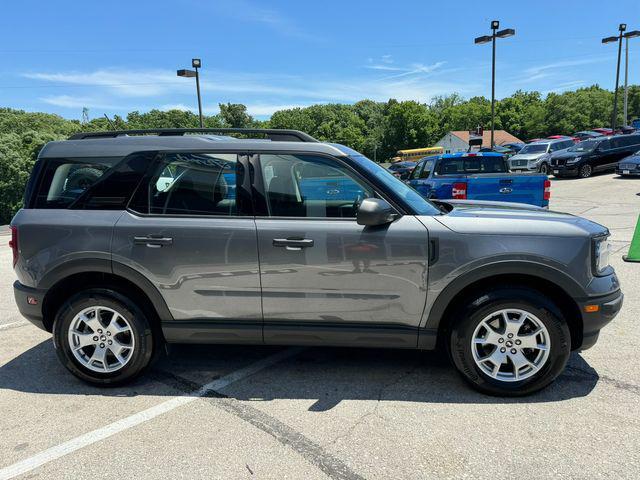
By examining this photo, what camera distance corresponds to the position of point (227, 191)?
3.43 metres

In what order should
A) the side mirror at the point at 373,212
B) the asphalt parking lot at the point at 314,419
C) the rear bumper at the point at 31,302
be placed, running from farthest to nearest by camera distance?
the rear bumper at the point at 31,302, the side mirror at the point at 373,212, the asphalt parking lot at the point at 314,419

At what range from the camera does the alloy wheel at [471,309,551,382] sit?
126 inches

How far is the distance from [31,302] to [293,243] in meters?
2.09

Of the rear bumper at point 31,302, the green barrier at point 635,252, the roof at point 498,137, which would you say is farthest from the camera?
the roof at point 498,137

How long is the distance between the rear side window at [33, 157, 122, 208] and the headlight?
3.57 metres

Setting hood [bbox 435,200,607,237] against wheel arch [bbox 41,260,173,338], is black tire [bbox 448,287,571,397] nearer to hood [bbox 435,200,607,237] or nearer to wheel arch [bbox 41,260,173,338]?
hood [bbox 435,200,607,237]

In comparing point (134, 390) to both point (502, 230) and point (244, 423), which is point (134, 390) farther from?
point (502, 230)

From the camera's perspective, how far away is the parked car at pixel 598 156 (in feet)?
70.8

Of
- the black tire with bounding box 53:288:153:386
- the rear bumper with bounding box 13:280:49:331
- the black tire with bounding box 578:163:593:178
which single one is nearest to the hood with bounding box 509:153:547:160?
the black tire with bounding box 578:163:593:178

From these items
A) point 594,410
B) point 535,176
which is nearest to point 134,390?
point 594,410

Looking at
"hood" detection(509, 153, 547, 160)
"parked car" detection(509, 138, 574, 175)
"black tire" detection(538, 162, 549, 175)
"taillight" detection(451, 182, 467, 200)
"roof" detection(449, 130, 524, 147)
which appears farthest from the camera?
"roof" detection(449, 130, 524, 147)

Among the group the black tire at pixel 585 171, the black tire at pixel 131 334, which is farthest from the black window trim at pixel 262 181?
the black tire at pixel 585 171

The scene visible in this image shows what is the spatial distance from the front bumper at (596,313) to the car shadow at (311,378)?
0.45m

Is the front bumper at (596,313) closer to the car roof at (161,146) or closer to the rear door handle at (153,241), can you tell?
the car roof at (161,146)
